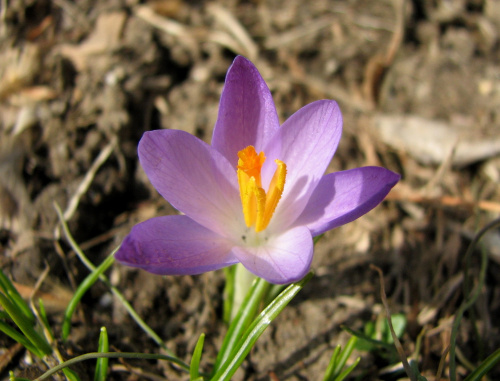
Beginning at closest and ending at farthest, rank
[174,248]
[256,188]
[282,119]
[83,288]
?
1. [174,248]
2. [256,188]
3. [83,288]
4. [282,119]

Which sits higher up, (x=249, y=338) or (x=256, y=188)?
(x=256, y=188)

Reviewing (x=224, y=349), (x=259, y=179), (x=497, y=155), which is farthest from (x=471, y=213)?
(x=224, y=349)

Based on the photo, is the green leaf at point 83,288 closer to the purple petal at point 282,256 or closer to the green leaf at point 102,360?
the green leaf at point 102,360

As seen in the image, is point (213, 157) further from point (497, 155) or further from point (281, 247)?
point (497, 155)

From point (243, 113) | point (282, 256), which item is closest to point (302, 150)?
point (243, 113)

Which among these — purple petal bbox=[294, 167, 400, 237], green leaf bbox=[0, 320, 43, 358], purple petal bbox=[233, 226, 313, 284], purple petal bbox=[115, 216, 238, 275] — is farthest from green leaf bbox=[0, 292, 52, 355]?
purple petal bbox=[294, 167, 400, 237]

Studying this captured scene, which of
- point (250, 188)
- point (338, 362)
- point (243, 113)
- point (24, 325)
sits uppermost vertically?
point (243, 113)

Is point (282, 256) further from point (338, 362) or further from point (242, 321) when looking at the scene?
point (338, 362)
